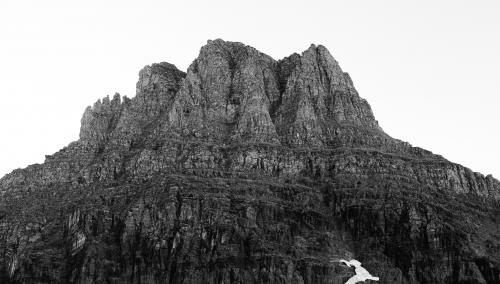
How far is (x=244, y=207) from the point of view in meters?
160

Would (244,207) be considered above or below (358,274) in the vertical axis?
above

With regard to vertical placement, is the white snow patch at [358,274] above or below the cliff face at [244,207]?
below

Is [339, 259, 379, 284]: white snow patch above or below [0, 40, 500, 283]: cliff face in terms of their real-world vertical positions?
below

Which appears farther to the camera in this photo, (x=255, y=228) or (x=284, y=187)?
(x=284, y=187)

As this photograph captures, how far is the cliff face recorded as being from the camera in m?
149

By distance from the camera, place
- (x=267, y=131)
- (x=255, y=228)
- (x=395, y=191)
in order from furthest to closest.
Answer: (x=267, y=131), (x=395, y=191), (x=255, y=228)

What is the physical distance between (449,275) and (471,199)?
33.7 meters

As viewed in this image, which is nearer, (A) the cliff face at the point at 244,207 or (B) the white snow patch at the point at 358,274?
(B) the white snow patch at the point at 358,274

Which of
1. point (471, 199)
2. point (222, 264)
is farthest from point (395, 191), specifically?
point (222, 264)

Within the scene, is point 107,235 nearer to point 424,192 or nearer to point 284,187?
point 284,187

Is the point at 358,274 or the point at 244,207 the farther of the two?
the point at 244,207

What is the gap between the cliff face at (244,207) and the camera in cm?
14912

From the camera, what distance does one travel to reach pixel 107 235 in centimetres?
15788

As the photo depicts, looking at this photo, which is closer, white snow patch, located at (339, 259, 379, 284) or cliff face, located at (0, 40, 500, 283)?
white snow patch, located at (339, 259, 379, 284)
